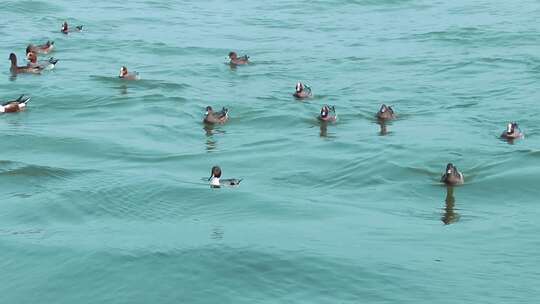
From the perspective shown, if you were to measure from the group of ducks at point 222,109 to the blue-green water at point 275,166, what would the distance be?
30 cm

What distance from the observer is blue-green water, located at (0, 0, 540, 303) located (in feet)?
65.1

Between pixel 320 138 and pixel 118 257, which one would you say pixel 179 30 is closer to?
pixel 320 138

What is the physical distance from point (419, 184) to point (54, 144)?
29.6ft

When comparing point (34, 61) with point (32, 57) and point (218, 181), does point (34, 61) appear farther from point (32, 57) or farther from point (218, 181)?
point (218, 181)

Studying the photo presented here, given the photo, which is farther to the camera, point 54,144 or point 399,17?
point 399,17

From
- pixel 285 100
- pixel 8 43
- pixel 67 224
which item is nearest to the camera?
pixel 67 224

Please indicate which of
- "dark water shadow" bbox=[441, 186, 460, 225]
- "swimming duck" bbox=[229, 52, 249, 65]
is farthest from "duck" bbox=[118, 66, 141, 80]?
"dark water shadow" bbox=[441, 186, 460, 225]

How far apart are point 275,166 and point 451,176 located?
13.5ft

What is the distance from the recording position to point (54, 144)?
29.3m

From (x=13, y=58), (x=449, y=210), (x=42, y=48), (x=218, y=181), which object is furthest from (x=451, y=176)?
(x=42, y=48)

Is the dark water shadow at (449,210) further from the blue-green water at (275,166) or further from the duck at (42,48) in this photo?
the duck at (42,48)

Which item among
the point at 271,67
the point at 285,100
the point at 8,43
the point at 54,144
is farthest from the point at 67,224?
the point at 8,43

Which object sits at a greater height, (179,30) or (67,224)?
(179,30)

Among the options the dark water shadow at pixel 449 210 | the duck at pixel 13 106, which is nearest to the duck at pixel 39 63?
the duck at pixel 13 106
